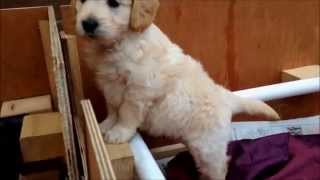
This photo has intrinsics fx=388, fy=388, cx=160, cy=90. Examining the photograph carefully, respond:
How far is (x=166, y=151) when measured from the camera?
1.42m

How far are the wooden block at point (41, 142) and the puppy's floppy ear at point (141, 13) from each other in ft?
1.52

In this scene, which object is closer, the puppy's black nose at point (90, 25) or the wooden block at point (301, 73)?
the puppy's black nose at point (90, 25)

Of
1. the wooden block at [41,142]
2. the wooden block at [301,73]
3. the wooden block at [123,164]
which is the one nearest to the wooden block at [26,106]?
the wooden block at [41,142]

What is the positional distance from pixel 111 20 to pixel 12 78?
71 centimetres

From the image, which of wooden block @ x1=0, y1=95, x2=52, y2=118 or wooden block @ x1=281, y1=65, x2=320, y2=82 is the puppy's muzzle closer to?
wooden block @ x1=0, y1=95, x2=52, y2=118

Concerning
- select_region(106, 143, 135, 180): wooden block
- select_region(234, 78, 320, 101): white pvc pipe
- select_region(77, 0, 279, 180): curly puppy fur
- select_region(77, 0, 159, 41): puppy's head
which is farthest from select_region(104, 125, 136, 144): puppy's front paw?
select_region(234, 78, 320, 101): white pvc pipe

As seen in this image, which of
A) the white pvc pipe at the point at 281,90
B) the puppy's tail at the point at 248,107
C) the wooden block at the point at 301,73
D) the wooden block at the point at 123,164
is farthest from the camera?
the wooden block at the point at 301,73

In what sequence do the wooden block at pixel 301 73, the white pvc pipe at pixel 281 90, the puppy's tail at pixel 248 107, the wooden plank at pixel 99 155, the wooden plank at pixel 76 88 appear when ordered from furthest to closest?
the wooden block at pixel 301 73, the white pvc pipe at pixel 281 90, the puppy's tail at pixel 248 107, the wooden plank at pixel 76 88, the wooden plank at pixel 99 155

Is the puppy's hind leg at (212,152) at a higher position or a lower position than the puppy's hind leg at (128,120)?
lower

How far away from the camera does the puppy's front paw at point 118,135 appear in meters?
0.97

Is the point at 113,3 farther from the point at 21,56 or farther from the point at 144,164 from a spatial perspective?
the point at 21,56

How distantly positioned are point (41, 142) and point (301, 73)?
1.03 m

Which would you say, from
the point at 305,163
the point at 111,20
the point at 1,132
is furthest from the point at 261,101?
the point at 1,132

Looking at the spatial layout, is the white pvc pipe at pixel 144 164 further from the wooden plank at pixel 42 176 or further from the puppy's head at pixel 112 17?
the wooden plank at pixel 42 176
